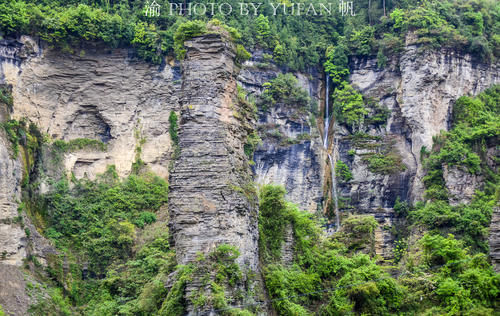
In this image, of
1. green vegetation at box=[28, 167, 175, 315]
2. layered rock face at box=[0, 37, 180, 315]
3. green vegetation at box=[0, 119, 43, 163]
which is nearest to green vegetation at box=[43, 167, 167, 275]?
green vegetation at box=[28, 167, 175, 315]

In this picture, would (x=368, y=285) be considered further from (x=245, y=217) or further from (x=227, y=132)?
(x=227, y=132)

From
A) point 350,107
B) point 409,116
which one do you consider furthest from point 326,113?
point 409,116

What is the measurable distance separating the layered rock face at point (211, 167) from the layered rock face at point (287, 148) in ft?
68.9

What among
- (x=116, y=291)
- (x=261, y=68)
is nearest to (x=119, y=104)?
(x=261, y=68)

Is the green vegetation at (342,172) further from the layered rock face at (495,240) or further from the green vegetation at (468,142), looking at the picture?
the layered rock face at (495,240)

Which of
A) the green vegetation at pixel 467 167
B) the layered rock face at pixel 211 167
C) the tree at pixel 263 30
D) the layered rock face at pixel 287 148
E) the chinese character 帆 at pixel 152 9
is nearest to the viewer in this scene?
the layered rock face at pixel 211 167

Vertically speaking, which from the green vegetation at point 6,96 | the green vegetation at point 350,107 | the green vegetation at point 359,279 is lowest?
the green vegetation at point 359,279

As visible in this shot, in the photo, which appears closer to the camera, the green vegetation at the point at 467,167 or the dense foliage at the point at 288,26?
the green vegetation at the point at 467,167

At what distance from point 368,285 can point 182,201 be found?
7915 mm

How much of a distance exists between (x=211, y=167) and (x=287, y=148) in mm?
24081

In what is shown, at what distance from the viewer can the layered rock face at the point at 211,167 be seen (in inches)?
968

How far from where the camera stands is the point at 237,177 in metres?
26.0

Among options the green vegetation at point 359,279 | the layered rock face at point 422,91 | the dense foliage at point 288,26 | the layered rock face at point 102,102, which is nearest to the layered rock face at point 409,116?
the layered rock face at point 422,91

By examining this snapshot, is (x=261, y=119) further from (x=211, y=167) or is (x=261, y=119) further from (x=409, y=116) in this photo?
(x=211, y=167)
